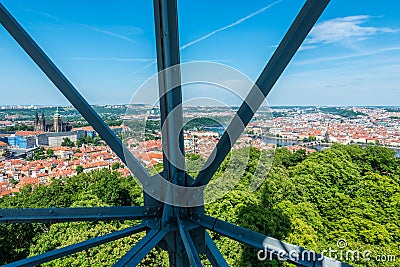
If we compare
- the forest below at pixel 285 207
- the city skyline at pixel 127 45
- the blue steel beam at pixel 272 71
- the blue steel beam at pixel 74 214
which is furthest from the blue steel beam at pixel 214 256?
the forest below at pixel 285 207

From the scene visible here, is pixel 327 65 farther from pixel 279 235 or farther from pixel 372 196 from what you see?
pixel 372 196

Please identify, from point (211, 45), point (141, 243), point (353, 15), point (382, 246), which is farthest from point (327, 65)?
point (382, 246)

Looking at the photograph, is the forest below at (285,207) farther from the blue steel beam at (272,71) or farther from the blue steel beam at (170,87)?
the blue steel beam at (272,71)

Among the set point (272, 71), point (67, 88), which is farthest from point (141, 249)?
point (272, 71)

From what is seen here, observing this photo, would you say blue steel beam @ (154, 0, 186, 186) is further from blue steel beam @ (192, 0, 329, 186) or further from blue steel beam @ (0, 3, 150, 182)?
blue steel beam @ (192, 0, 329, 186)

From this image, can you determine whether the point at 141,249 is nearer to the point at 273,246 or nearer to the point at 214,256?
the point at 214,256

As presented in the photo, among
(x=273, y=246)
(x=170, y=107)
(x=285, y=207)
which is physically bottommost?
(x=285, y=207)
